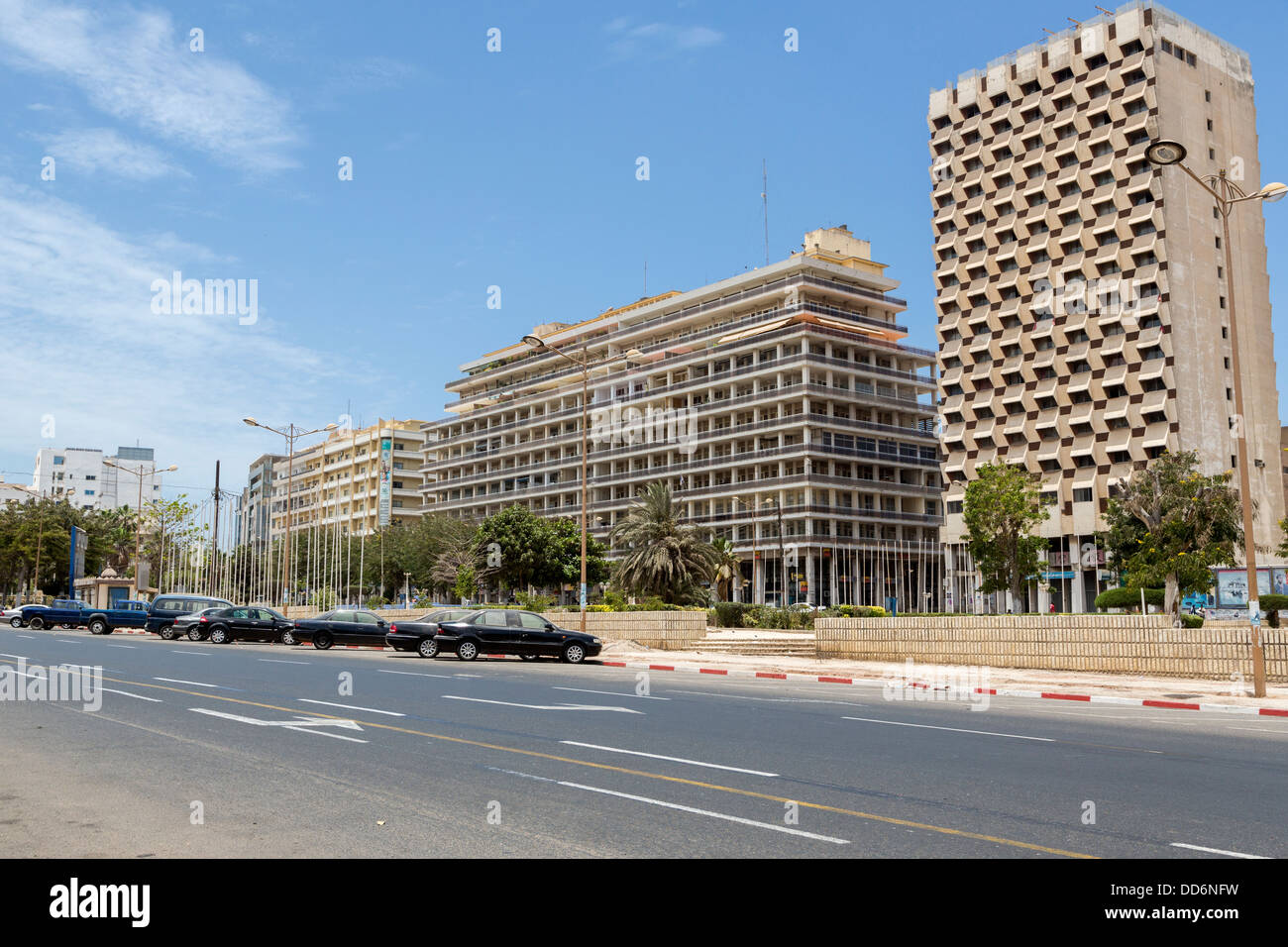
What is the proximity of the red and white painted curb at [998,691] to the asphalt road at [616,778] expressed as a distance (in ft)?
2.59

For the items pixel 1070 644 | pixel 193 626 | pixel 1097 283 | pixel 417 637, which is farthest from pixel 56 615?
pixel 1097 283

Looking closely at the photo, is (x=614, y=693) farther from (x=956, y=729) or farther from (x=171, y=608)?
(x=171, y=608)

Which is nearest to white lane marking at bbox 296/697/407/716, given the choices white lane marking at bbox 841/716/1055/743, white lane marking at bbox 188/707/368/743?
white lane marking at bbox 188/707/368/743

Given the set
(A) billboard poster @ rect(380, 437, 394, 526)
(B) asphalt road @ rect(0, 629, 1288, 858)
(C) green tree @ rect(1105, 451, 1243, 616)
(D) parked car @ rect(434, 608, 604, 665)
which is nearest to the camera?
(B) asphalt road @ rect(0, 629, 1288, 858)

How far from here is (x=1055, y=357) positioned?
270 feet

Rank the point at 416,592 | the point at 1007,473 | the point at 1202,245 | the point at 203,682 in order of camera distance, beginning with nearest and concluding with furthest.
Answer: the point at 203,682, the point at 1007,473, the point at 1202,245, the point at 416,592

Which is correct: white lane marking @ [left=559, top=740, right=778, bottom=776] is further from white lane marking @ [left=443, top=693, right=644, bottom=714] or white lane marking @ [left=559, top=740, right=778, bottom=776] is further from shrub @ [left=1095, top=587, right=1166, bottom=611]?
shrub @ [left=1095, top=587, right=1166, bottom=611]

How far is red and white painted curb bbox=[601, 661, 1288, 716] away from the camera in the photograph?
17.4m

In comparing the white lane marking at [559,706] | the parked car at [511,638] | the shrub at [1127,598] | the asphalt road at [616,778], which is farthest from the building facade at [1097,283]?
the asphalt road at [616,778]

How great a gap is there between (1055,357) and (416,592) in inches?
2706

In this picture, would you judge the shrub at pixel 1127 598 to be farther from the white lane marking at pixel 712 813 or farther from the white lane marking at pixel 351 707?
the white lane marking at pixel 712 813

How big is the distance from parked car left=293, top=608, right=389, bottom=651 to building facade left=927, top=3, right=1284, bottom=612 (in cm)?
4967

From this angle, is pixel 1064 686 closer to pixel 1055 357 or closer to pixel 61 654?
pixel 61 654
